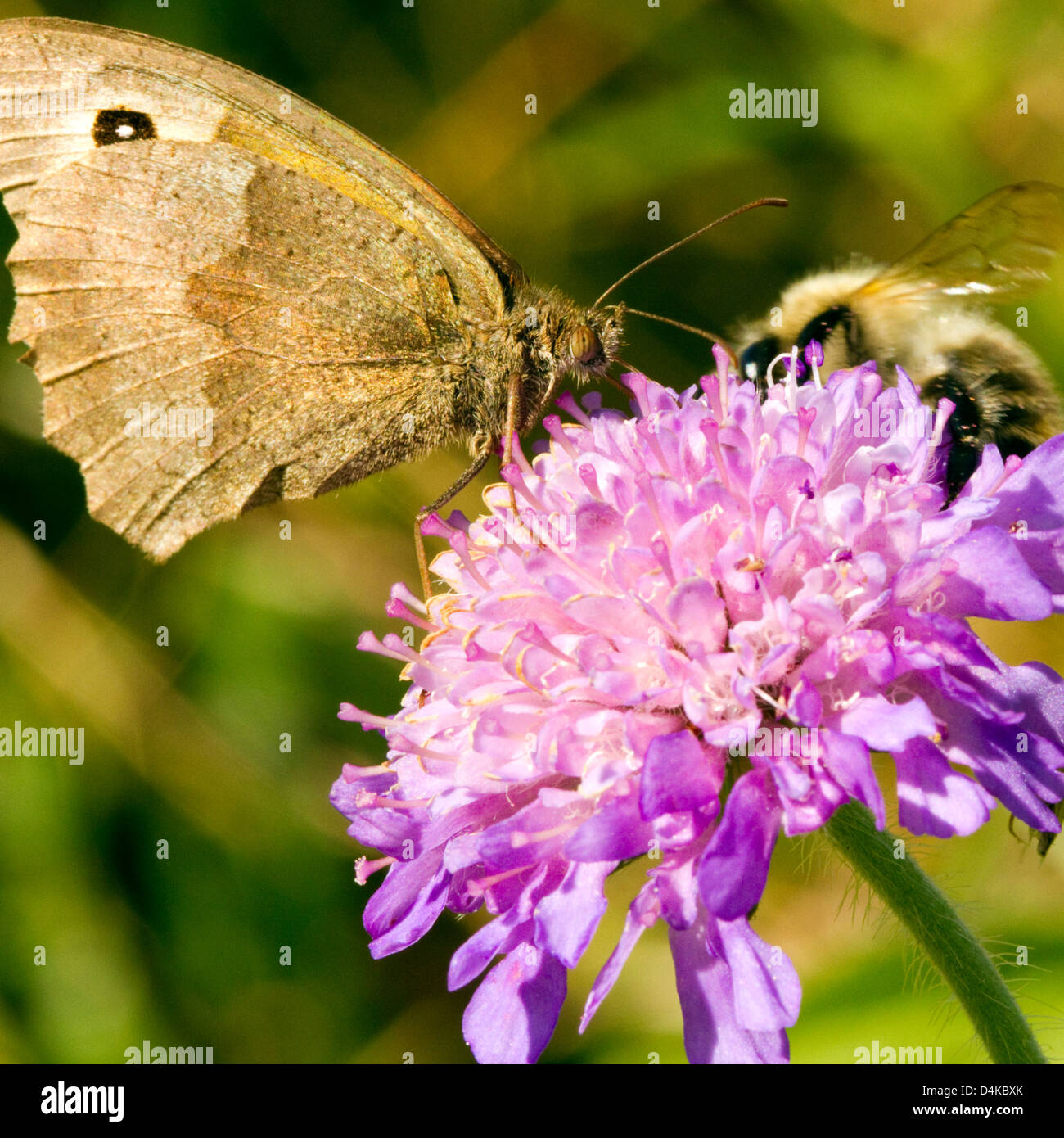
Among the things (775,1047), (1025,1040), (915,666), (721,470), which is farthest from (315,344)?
(1025,1040)

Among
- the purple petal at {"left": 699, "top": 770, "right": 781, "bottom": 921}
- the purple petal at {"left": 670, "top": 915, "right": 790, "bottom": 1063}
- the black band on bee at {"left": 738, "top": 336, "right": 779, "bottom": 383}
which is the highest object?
the black band on bee at {"left": 738, "top": 336, "right": 779, "bottom": 383}

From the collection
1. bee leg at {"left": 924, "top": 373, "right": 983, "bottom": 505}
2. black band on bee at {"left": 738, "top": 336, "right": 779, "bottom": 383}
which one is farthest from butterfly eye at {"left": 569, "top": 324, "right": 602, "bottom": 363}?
bee leg at {"left": 924, "top": 373, "right": 983, "bottom": 505}

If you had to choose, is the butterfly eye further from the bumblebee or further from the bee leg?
the bee leg

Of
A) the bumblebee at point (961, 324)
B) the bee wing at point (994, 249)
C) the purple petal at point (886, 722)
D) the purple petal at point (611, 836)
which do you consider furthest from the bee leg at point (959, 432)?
the purple petal at point (611, 836)

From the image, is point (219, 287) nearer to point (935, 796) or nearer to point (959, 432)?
point (959, 432)

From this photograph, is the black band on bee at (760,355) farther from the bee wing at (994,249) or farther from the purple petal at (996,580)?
the purple petal at (996,580)

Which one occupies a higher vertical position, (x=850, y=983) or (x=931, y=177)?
(x=931, y=177)

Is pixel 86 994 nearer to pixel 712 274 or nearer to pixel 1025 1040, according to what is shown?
pixel 1025 1040
